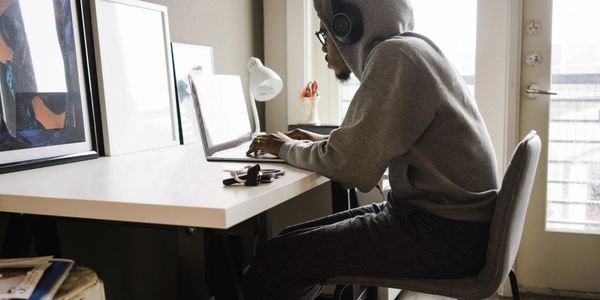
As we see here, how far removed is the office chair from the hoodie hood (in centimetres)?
41

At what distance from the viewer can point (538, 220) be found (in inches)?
91.3

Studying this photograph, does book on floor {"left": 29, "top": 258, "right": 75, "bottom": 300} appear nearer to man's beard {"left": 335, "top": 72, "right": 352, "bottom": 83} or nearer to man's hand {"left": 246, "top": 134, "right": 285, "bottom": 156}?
man's hand {"left": 246, "top": 134, "right": 285, "bottom": 156}

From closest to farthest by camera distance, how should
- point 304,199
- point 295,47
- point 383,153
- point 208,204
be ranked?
point 208,204 < point 383,153 < point 304,199 < point 295,47

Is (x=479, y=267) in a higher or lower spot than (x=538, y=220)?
higher

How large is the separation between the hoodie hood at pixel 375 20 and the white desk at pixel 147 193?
345 millimetres

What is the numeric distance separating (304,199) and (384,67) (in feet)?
2.83

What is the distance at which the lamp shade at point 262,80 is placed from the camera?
6.29 ft

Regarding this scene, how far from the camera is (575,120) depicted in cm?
221

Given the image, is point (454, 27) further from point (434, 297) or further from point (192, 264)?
point (192, 264)

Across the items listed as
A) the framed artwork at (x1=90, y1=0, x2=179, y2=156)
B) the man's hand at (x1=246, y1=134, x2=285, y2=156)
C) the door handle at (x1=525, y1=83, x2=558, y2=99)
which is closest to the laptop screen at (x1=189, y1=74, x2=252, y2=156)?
the man's hand at (x1=246, y1=134, x2=285, y2=156)

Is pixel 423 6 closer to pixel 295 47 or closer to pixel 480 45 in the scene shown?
pixel 480 45

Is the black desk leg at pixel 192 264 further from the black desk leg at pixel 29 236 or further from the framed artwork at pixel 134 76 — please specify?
the framed artwork at pixel 134 76

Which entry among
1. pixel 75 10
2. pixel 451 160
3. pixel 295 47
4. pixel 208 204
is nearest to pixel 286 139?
pixel 451 160

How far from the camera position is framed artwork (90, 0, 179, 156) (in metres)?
1.49
